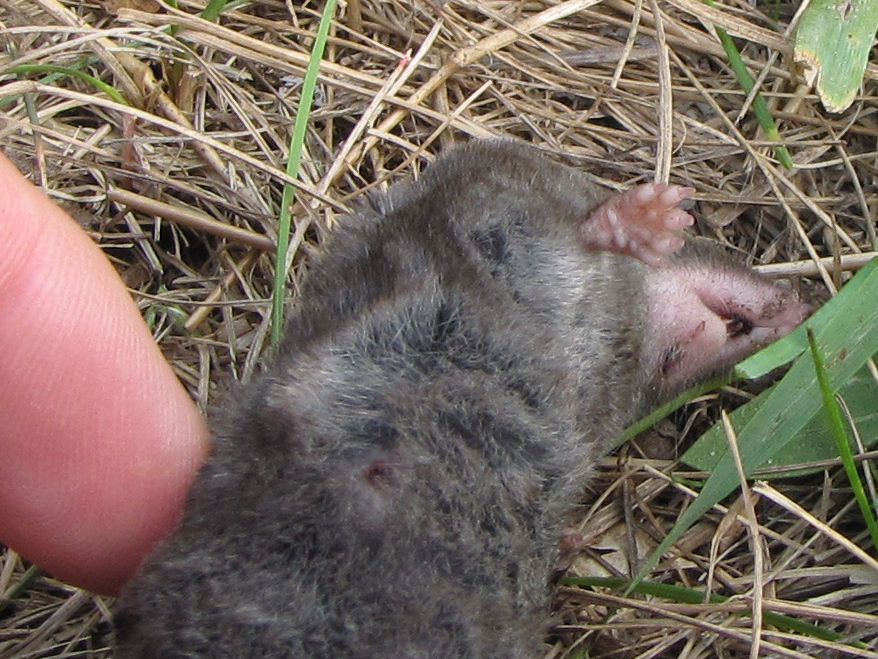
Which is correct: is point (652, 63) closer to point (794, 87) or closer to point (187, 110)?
point (794, 87)

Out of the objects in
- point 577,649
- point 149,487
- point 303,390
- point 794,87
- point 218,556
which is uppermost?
point 794,87

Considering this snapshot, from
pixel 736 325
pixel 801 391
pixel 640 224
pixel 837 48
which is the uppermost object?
pixel 837 48

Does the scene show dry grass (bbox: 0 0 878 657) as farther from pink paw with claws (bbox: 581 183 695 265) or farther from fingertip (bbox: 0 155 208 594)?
pink paw with claws (bbox: 581 183 695 265)

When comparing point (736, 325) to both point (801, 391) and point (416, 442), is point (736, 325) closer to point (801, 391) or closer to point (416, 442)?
point (801, 391)

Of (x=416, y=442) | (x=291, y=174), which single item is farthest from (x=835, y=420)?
(x=291, y=174)

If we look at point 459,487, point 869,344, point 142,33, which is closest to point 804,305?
point 869,344

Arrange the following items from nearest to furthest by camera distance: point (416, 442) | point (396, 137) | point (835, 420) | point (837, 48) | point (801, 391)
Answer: point (416, 442), point (835, 420), point (801, 391), point (837, 48), point (396, 137)
